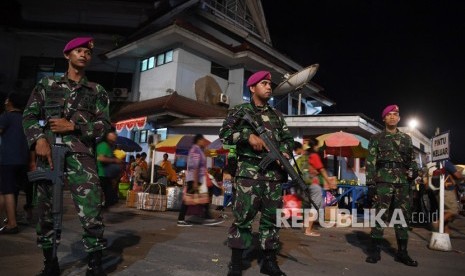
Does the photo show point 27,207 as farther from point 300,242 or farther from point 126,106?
point 126,106

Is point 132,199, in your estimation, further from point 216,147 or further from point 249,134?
point 249,134

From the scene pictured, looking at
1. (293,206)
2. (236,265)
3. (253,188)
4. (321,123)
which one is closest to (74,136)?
(253,188)

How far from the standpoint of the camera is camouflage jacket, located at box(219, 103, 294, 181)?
12.3ft

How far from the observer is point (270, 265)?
3.65 m

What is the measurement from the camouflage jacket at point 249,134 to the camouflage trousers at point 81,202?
54.8 inches

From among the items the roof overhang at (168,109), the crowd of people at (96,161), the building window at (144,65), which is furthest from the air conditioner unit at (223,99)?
the crowd of people at (96,161)

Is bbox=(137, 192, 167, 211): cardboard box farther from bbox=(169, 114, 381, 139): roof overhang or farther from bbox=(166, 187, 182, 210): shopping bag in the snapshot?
bbox=(169, 114, 381, 139): roof overhang

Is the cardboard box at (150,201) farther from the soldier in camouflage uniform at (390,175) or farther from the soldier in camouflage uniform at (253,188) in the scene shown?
the soldier in camouflage uniform at (253,188)

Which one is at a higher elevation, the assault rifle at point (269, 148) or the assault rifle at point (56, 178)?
the assault rifle at point (269, 148)

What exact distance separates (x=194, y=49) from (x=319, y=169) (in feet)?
41.3

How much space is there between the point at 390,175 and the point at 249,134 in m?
2.35

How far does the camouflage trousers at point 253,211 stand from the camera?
3.62 m

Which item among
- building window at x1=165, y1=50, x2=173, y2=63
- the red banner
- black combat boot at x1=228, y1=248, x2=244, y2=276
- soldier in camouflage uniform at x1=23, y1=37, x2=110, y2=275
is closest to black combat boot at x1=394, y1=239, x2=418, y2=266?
black combat boot at x1=228, y1=248, x2=244, y2=276

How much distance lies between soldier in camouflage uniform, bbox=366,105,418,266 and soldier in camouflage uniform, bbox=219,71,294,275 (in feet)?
5.84
